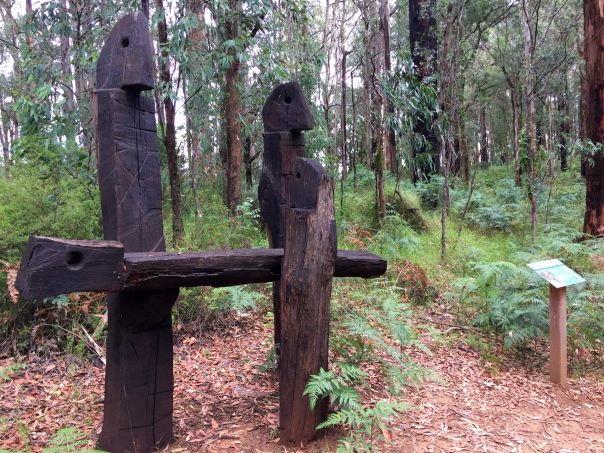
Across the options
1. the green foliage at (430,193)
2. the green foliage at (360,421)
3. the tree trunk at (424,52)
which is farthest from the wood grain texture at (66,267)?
the green foliage at (430,193)

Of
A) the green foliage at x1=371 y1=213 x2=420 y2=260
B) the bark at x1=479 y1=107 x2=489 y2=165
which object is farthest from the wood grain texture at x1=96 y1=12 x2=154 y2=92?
the bark at x1=479 y1=107 x2=489 y2=165

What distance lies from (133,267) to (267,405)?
6.29 ft

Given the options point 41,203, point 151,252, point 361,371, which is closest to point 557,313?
point 361,371

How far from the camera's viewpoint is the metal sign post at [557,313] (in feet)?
14.9

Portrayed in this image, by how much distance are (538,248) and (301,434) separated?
19.7ft

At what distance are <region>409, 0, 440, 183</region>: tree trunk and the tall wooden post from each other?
6.52m

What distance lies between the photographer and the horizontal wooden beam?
232 centimetres

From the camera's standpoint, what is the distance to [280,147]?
166 inches

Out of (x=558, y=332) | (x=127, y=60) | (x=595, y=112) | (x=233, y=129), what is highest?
(x=595, y=112)

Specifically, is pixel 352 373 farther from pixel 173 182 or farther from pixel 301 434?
pixel 173 182

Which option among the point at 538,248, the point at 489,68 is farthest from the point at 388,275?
the point at 489,68

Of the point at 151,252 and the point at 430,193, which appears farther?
the point at 430,193

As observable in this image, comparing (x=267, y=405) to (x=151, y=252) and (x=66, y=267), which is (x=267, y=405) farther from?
(x=66, y=267)

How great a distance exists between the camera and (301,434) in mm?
3244
